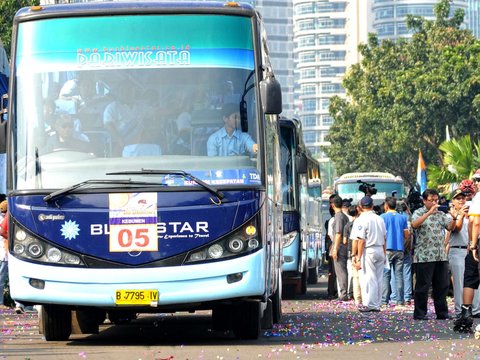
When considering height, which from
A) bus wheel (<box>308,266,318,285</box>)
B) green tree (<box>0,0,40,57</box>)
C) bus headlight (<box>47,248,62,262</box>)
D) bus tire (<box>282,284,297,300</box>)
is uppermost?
green tree (<box>0,0,40,57</box>)

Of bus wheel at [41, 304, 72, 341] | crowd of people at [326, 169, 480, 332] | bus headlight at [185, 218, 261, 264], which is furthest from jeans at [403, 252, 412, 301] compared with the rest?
bus headlight at [185, 218, 261, 264]

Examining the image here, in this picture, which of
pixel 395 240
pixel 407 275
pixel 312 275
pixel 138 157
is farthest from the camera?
pixel 312 275

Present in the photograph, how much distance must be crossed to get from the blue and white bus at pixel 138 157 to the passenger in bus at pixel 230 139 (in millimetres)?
14

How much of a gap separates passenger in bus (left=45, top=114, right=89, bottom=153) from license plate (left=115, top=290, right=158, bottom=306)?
1431 millimetres

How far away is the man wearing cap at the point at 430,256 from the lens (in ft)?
62.8

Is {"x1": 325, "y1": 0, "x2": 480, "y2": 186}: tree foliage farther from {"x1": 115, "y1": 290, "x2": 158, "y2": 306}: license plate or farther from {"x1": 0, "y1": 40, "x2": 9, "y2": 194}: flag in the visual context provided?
{"x1": 115, "y1": 290, "x2": 158, "y2": 306}: license plate

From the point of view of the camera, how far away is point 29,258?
45.1 ft

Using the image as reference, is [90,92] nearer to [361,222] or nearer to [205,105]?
[205,105]

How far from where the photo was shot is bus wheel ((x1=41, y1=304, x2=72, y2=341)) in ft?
48.2

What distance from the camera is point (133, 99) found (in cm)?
1403

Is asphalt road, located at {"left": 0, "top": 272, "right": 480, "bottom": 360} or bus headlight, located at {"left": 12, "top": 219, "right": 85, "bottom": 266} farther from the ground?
bus headlight, located at {"left": 12, "top": 219, "right": 85, "bottom": 266}

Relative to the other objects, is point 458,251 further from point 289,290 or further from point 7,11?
point 7,11

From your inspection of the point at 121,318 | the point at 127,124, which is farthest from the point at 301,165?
the point at 127,124

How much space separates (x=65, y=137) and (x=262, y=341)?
9.99 feet
